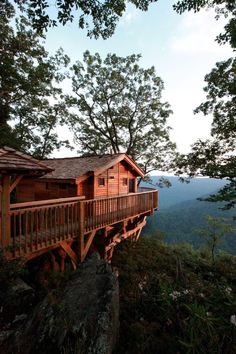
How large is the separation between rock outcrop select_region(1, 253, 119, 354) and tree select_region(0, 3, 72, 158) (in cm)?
1375

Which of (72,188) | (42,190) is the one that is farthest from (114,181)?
(42,190)

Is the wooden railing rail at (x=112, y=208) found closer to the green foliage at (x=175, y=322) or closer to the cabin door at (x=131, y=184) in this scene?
the cabin door at (x=131, y=184)

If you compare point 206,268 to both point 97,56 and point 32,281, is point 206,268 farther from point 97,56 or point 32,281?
point 97,56

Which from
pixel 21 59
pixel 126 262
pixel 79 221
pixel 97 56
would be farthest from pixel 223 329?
pixel 97 56

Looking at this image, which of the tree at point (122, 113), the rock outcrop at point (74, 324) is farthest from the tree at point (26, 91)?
the rock outcrop at point (74, 324)

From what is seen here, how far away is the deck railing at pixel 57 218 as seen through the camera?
5696 millimetres

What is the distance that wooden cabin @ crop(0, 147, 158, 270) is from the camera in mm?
5438

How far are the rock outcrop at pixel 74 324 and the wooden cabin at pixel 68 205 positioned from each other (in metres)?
2.20

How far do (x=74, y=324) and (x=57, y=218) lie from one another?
4.50m

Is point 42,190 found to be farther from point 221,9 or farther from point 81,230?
point 221,9

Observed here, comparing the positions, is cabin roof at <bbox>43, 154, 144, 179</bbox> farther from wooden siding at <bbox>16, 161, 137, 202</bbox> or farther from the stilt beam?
the stilt beam

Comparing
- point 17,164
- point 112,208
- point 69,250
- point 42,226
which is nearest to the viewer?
point 17,164

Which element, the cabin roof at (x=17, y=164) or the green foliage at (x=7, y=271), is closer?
the green foliage at (x=7, y=271)

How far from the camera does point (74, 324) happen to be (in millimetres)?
2986
